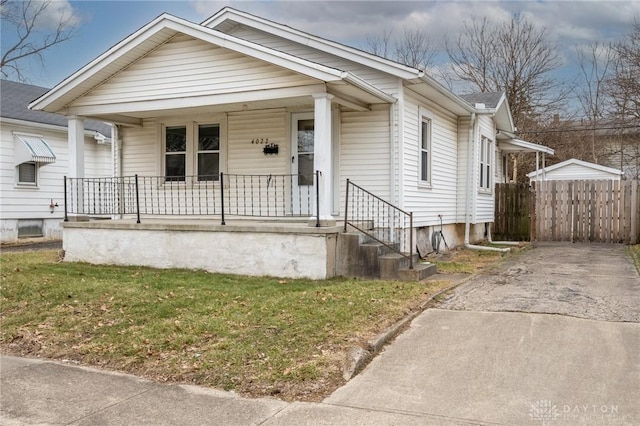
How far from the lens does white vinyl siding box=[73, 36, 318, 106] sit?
9.83m

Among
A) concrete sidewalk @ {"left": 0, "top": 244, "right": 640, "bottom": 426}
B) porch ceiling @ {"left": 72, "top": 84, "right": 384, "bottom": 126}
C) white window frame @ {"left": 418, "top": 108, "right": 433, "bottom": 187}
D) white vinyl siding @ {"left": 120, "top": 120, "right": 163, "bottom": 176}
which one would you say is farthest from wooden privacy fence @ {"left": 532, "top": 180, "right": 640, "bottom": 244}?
white vinyl siding @ {"left": 120, "top": 120, "right": 163, "bottom": 176}

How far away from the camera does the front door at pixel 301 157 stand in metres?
11.4

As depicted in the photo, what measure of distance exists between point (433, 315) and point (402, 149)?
4734mm

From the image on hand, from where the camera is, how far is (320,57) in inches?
456

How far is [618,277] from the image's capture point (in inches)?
363

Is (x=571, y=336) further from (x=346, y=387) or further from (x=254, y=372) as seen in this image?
(x=254, y=372)

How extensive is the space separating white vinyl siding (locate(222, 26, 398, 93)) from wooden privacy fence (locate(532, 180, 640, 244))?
7889 millimetres

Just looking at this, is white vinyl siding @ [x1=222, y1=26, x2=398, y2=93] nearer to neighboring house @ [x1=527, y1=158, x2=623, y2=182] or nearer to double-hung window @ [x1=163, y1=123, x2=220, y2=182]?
double-hung window @ [x1=163, y1=123, x2=220, y2=182]

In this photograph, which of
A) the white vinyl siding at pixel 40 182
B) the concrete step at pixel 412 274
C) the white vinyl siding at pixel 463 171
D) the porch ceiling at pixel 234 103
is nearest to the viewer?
the concrete step at pixel 412 274

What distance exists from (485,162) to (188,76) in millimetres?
9076

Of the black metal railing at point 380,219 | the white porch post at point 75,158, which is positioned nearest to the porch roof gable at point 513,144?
the black metal railing at point 380,219

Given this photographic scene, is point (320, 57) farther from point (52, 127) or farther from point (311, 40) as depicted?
point (52, 127)

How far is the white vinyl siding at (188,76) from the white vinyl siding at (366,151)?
6.27 feet

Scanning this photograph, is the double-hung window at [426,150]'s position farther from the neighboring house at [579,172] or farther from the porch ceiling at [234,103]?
the neighboring house at [579,172]
